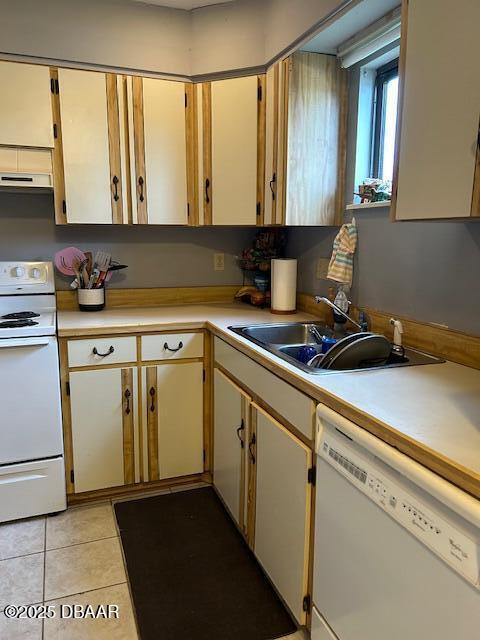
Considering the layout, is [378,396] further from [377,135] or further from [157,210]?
[157,210]

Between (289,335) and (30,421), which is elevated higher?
(289,335)

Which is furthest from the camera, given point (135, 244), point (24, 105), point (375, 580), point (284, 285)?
point (135, 244)

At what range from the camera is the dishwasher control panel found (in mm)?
843

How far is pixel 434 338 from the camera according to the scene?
1688 millimetres

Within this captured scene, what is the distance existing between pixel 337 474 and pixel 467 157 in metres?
0.87

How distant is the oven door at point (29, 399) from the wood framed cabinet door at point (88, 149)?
2.29 feet

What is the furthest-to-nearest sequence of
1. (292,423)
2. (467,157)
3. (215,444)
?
(215,444)
(292,423)
(467,157)

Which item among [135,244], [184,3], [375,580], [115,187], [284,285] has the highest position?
[184,3]

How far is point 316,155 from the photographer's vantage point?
2.20m

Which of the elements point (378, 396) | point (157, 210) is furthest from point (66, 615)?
point (157, 210)

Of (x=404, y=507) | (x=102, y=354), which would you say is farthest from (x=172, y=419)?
(x=404, y=507)

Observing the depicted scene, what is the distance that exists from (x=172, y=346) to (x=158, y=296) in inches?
23.6

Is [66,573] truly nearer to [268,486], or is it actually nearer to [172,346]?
[268,486]

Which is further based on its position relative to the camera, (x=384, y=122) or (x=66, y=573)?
(x=384, y=122)
